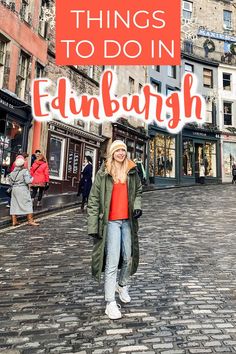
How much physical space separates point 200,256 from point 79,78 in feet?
55.0

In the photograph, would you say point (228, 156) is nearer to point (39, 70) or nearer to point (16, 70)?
point (39, 70)

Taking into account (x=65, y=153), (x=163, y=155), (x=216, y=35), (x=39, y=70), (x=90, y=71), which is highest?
(x=216, y=35)

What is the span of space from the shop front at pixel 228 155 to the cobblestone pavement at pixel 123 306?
2509cm

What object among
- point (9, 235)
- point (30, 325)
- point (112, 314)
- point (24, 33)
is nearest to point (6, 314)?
point (30, 325)

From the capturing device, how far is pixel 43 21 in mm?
18422

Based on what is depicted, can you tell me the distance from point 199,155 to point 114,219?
97.4ft

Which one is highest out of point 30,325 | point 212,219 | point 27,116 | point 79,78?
point 79,78

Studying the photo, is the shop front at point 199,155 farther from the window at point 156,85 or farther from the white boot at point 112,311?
the white boot at point 112,311

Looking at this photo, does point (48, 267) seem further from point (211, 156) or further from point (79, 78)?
point (211, 156)

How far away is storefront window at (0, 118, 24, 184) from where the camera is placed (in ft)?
48.0

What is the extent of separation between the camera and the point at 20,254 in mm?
6758

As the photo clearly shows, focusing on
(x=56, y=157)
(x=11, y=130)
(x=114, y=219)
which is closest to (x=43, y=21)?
(x=11, y=130)

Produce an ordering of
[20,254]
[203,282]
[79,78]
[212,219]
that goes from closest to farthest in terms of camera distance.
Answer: [203,282]
[20,254]
[212,219]
[79,78]

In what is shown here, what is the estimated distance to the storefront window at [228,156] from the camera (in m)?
33.1
